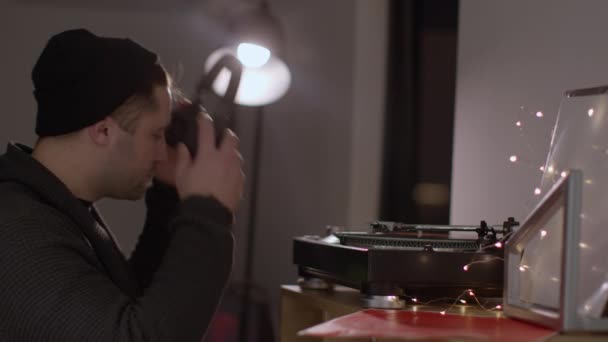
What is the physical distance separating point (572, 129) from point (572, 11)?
39 centimetres

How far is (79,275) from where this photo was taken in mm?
919

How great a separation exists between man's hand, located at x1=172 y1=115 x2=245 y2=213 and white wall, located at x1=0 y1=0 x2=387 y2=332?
101 centimetres

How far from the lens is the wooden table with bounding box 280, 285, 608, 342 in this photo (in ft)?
3.14

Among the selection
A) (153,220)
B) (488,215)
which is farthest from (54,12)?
(488,215)

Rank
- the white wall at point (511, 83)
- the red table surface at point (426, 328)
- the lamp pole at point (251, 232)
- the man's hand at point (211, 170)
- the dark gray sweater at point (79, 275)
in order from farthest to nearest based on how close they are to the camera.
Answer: the lamp pole at point (251, 232) < the white wall at point (511, 83) < the man's hand at point (211, 170) < the dark gray sweater at point (79, 275) < the red table surface at point (426, 328)

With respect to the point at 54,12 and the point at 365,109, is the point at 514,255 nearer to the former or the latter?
the point at 365,109

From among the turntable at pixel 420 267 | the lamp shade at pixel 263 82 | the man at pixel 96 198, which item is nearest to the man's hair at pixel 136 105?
the man at pixel 96 198

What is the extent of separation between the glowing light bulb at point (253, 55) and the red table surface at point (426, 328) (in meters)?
1.42

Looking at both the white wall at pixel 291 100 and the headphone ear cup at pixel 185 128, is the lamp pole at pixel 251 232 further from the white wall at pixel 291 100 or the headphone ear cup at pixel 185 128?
the headphone ear cup at pixel 185 128

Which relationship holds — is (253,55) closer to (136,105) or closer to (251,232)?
(251,232)


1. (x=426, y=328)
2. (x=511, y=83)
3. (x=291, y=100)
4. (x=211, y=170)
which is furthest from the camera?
(x=291, y=100)

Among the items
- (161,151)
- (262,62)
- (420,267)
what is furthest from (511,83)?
(262,62)

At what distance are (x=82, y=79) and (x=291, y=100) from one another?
4.70 feet

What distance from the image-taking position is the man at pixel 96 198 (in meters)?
0.91
